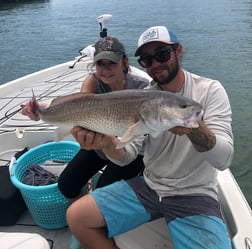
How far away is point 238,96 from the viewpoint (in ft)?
33.1

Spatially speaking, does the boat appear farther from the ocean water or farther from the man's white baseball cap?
the ocean water

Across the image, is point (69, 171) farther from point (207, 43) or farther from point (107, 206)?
point (207, 43)

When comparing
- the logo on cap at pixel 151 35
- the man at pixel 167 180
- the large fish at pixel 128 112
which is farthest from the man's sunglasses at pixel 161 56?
the large fish at pixel 128 112

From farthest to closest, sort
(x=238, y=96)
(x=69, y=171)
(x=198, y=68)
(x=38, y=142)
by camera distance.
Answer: (x=198, y=68) < (x=238, y=96) < (x=38, y=142) < (x=69, y=171)

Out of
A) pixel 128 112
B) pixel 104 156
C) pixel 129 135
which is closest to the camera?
pixel 129 135

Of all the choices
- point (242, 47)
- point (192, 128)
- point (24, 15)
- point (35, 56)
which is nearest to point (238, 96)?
point (242, 47)

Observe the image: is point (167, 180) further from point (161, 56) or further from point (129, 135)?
point (161, 56)

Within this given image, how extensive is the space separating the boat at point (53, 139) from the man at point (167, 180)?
15cm

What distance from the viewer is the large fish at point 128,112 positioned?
6.54ft

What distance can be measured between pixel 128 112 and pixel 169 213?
802mm

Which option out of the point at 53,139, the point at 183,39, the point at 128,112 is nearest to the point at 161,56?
the point at 128,112

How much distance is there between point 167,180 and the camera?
8.23 ft

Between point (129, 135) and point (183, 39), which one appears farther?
point (183, 39)

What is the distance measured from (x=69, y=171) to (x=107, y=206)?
634 millimetres
